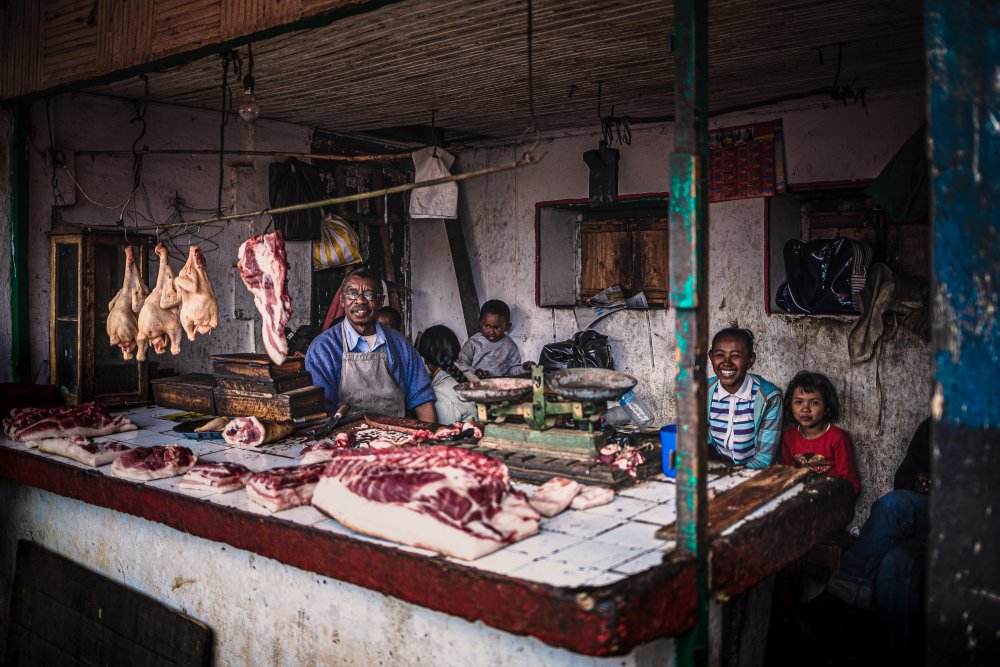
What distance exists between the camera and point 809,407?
5652 mm

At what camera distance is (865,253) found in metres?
6.36

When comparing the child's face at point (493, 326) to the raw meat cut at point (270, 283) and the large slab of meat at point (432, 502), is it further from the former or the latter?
the large slab of meat at point (432, 502)

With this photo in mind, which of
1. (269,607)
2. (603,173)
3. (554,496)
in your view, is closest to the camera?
(554,496)

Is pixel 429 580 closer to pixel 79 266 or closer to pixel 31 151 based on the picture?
pixel 79 266

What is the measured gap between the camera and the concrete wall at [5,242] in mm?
5621

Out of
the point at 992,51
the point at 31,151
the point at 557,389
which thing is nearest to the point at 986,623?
the point at 992,51

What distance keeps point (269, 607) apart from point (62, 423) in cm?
196

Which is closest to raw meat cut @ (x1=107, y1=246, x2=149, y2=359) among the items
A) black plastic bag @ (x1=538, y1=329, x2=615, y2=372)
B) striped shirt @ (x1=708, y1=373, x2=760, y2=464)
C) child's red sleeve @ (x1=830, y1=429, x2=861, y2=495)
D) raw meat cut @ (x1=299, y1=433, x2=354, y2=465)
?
raw meat cut @ (x1=299, y1=433, x2=354, y2=465)

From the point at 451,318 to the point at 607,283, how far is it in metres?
2.01

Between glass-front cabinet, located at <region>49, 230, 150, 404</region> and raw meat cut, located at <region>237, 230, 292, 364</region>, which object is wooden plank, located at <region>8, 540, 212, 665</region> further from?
raw meat cut, located at <region>237, 230, 292, 364</region>

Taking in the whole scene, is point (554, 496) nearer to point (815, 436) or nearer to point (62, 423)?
→ point (62, 423)

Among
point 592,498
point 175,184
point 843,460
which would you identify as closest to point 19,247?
point 175,184

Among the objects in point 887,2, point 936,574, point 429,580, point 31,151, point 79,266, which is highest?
point 887,2

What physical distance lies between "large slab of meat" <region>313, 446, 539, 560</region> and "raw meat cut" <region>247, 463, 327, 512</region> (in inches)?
3.6
